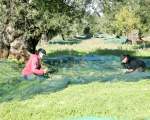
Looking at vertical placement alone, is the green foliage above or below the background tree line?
below

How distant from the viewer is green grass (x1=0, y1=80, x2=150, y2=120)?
41.8 ft

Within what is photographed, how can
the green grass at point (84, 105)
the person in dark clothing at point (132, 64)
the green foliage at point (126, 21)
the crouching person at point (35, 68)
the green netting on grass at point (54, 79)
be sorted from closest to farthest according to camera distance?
the green grass at point (84, 105) < the green netting on grass at point (54, 79) < the crouching person at point (35, 68) < the person in dark clothing at point (132, 64) < the green foliage at point (126, 21)

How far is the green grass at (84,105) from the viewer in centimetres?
1274

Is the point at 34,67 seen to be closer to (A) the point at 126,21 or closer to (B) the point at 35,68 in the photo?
(B) the point at 35,68

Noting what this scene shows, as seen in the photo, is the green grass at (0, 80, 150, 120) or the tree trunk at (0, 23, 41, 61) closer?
the green grass at (0, 80, 150, 120)

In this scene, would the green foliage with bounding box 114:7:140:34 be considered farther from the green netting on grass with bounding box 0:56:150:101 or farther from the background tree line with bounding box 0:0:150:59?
the green netting on grass with bounding box 0:56:150:101

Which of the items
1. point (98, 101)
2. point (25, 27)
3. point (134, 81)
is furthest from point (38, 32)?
point (98, 101)

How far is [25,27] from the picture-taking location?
1145 inches

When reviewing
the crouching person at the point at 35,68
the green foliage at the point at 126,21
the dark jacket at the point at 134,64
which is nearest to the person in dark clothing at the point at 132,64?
the dark jacket at the point at 134,64

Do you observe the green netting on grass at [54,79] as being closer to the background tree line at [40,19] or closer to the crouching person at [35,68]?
the crouching person at [35,68]

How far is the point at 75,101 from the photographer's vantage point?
1430cm

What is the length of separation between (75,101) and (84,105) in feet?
2.18

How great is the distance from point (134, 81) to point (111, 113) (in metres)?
6.40

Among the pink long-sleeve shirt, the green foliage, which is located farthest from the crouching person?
the green foliage
